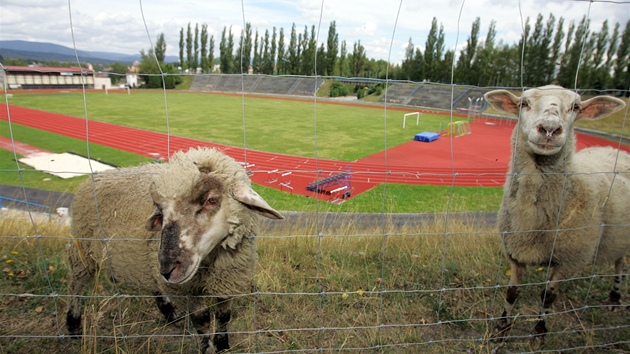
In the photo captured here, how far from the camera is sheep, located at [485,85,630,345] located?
2.86 m

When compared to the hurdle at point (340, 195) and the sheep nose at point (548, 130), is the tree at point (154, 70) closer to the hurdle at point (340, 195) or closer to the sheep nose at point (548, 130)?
the sheep nose at point (548, 130)

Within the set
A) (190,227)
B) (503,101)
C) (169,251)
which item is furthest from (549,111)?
(169,251)

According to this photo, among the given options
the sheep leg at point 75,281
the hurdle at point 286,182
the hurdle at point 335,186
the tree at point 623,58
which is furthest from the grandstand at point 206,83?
the tree at point 623,58

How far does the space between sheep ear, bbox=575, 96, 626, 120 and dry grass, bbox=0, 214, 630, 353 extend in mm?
1300

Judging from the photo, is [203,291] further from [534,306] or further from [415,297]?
[534,306]

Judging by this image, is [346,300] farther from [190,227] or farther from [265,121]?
[265,121]

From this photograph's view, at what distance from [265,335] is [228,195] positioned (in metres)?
1.25

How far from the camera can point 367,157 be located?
19.5m

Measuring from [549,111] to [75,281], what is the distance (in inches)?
151

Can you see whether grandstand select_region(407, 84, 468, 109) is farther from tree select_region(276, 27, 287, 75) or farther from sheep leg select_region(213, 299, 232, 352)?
sheep leg select_region(213, 299, 232, 352)

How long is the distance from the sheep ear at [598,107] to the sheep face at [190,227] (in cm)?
275

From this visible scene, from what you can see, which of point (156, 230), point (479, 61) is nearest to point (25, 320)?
point (156, 230)

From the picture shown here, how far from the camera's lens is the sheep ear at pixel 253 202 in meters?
2.18

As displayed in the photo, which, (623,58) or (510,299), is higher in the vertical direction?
(623,58)
